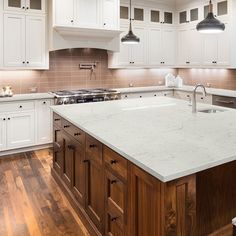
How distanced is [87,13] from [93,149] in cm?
344

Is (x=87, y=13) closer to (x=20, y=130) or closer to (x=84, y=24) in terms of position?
(x=84, y=24)

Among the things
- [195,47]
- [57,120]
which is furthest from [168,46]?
[57,120]

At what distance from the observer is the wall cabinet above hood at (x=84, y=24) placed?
473 cm

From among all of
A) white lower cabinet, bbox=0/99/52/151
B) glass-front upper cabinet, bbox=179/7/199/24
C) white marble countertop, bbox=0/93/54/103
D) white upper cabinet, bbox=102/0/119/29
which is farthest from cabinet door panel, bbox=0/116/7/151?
glass-front upper cabinet, bbox=179/7/199/24

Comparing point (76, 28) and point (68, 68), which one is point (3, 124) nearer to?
point (68, 68)

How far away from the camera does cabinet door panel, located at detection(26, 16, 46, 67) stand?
472cm

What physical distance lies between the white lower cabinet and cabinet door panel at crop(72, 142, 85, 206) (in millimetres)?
2144

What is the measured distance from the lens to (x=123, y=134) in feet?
6.90

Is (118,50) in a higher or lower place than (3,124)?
higher

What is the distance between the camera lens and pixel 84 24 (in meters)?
4.95

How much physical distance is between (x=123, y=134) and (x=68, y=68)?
3661 millimetres

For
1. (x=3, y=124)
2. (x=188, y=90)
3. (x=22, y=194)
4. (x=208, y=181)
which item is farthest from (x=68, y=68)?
(x=208, y=181)

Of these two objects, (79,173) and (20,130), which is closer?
(79,173)

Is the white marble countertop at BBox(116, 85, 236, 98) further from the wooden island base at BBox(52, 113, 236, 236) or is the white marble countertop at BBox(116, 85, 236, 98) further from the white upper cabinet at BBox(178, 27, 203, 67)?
the wooden island base at BBox(52, 113, 236, 236)
